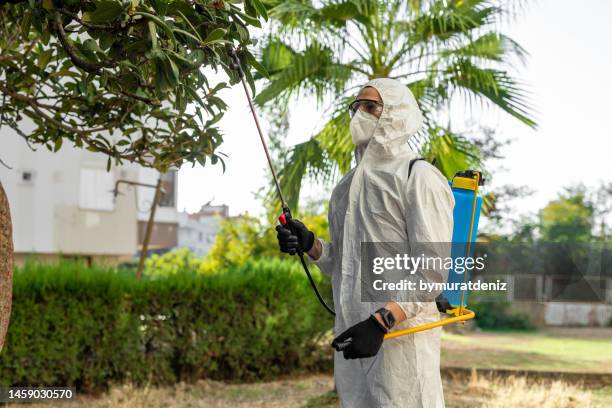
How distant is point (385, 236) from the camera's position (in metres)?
2.62

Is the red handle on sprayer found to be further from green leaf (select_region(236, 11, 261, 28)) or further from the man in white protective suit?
green leaf (select_region(236, 11, 261, 28))

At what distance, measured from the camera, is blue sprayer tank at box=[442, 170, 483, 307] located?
268cm

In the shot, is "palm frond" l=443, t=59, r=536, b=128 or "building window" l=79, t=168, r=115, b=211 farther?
"building window" l=79, t=168, r=115, b=211

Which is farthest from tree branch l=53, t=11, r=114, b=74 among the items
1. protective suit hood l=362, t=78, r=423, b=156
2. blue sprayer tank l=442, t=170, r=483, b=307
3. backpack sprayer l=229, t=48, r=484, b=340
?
blue sprayer tank l=442, t=170, r=483, b=307

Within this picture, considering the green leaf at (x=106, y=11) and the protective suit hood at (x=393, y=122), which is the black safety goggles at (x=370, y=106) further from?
the green leaf at (x=106, y=11)

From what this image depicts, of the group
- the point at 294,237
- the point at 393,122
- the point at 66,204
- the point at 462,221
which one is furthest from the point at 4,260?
the point at 66,204

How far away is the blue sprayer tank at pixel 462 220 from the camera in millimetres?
2684

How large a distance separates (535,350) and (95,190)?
8.75 metres

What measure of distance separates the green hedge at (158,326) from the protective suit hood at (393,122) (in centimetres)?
467

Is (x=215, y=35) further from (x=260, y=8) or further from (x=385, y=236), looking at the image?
(x=385, y=236)

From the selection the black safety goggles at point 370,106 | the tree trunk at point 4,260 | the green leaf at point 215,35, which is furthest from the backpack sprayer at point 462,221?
the tree trunk at point 4,260

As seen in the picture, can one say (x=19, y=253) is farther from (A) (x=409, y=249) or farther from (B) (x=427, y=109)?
(A) (x=409, y=249)

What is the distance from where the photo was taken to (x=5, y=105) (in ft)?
14.1

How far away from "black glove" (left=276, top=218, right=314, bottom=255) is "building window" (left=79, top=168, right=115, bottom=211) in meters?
12.2
